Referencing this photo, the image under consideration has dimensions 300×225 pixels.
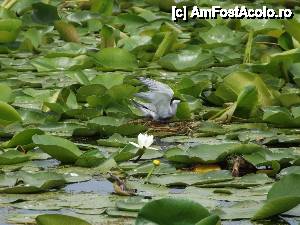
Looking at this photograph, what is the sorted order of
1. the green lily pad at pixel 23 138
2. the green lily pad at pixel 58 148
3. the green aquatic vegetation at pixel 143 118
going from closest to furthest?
the green aquatic vegetation at pixel 143 118 < the green lily pad at pixel 58 148 < the green lily pad at pixel 23 138

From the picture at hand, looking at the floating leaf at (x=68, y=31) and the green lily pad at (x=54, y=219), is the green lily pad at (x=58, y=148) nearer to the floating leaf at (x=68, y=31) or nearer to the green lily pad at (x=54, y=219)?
the green lily pad at (x=54, y=219)

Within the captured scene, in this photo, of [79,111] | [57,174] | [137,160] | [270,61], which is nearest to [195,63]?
[270,61]

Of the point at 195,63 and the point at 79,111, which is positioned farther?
the point at 195,63

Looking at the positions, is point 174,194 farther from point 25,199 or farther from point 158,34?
point 158,34

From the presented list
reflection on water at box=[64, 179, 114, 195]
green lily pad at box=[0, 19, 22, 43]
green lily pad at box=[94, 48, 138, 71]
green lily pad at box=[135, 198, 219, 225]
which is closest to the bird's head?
reflection on water at box=[64, 179, 114, 195]

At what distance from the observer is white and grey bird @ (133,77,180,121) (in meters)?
3.72

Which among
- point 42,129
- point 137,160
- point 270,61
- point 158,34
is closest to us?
point 137,160

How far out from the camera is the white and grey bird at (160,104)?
372cm

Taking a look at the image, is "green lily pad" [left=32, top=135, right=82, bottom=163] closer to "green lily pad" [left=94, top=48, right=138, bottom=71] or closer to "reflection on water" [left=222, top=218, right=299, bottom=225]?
"reflection on water" [left=222, top=218, right=299, bottom=225]

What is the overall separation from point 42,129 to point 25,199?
2.91 ft

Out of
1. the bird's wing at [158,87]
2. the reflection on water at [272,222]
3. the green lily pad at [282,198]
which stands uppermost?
the green lily pad at [282,198]

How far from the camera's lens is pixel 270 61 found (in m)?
4.32

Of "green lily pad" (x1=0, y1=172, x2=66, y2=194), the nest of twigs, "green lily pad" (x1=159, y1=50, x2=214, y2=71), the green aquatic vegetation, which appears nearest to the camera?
the green aquatic vegetation

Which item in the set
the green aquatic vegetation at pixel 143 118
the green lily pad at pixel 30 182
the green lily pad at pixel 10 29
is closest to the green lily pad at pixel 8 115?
the green aquatic vegetation at pixel 143 118
